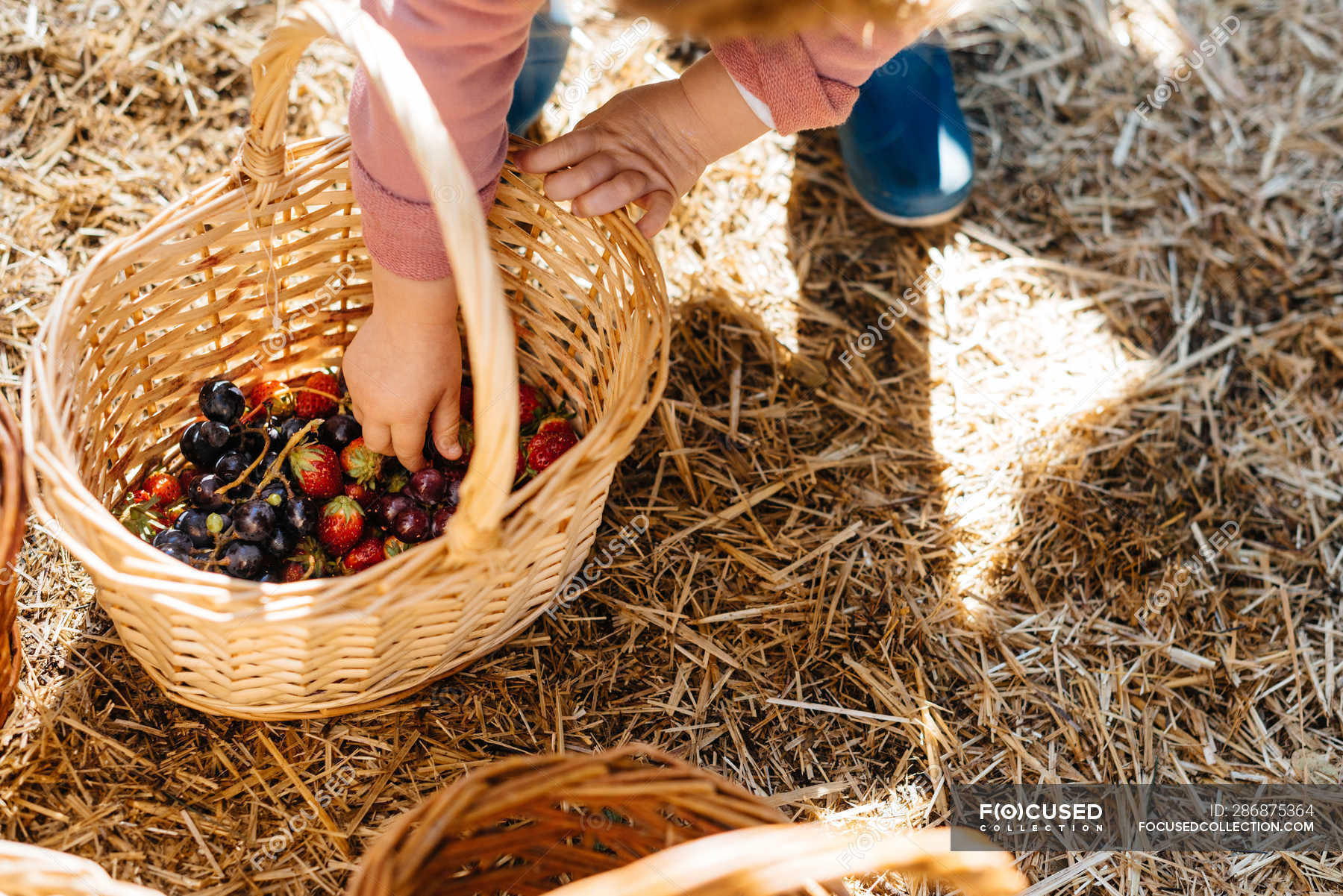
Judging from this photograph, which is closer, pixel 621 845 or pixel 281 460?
pixel 621 845

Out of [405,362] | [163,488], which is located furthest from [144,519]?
[405,362]

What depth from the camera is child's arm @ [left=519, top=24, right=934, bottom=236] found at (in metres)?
1.25

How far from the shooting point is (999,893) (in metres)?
0.85

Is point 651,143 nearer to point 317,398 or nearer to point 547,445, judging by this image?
point 547,445

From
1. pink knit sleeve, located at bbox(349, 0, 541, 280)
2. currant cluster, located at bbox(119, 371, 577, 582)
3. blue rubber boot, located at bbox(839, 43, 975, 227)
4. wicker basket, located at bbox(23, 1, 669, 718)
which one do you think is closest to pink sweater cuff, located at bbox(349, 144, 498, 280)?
pink knit sleeve, located at bbox(349, 0, 541, 280)

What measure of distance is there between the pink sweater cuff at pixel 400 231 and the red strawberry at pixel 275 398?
38 centimetres

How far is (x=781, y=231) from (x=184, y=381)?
1014mm

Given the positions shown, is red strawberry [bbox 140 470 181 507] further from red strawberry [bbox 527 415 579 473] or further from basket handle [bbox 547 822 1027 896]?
basket handle [bbox 547 822 1027 896]

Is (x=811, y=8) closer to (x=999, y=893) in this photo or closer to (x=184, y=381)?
(x=999, y=893)

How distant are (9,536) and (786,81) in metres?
0.98

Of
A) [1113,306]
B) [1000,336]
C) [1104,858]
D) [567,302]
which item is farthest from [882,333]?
[1104,858]

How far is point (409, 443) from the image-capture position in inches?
50.6

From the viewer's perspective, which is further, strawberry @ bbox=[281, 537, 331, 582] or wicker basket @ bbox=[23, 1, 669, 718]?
strawberry @ bbox=[281, 537, 331, 582]

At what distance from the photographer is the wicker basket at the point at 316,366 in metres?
0.90
